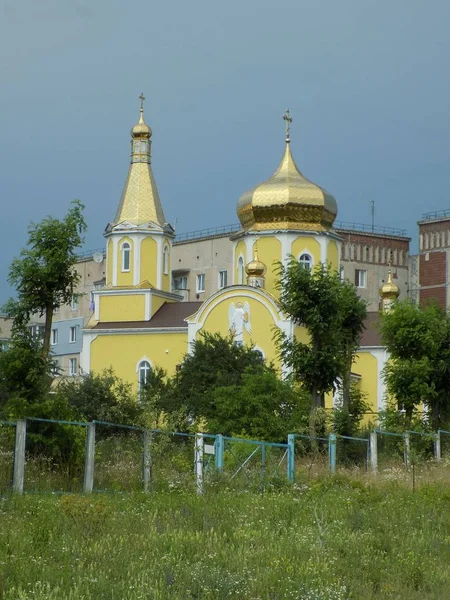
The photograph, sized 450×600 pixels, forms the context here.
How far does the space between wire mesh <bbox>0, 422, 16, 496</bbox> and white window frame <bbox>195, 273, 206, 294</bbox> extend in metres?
60.9

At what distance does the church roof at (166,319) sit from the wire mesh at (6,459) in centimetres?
3425

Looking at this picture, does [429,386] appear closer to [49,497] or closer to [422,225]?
[49,497]

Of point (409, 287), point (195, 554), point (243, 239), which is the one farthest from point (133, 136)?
point (195, 554)

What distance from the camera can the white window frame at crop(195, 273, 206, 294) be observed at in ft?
252

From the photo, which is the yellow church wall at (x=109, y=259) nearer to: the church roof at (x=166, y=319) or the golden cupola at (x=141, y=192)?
the golden cupola at (x=141, y=192)

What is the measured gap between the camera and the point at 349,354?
34688 millimetres

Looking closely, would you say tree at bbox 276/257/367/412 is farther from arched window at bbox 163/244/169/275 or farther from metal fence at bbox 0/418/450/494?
arched window at bbox 163/244/169/275

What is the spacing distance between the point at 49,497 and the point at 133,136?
38867mm

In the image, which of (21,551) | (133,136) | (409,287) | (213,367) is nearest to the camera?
(21,551)

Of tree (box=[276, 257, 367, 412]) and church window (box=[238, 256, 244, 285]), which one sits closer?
tree (box=[276, 257, 367, 412])

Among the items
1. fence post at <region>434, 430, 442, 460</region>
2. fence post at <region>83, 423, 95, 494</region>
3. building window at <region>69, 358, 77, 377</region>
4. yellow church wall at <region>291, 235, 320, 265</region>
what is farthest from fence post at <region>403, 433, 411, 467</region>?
building window at <region>69, 358, 77, 377</region>

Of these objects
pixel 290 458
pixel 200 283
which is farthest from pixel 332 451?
pixel 200 283

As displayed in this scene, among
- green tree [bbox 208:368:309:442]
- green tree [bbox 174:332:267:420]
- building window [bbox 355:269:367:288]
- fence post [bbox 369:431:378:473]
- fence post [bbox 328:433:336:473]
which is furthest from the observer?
building window [bbox 355:269:367:288]

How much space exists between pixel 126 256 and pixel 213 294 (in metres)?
5.81
